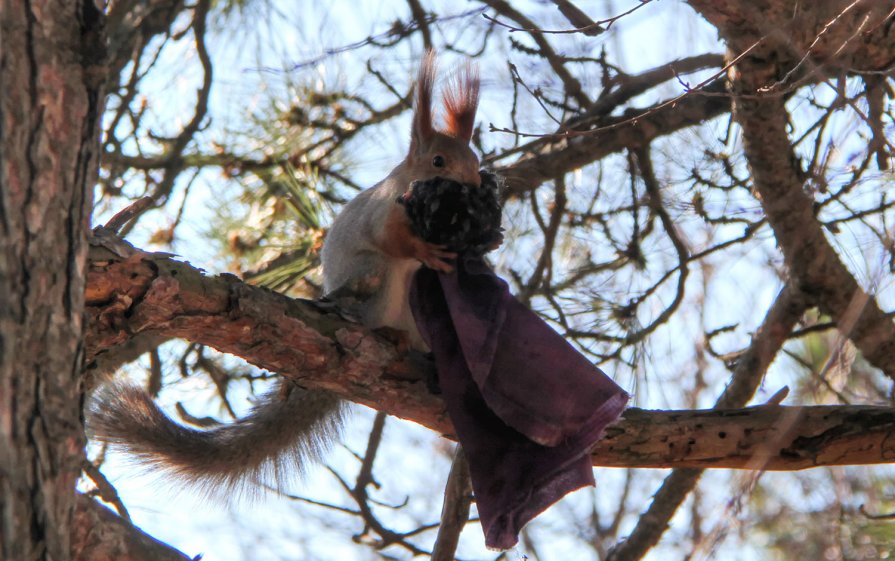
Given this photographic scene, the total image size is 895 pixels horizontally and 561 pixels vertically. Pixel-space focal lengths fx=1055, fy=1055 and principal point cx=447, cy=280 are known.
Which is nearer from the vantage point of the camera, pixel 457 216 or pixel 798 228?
pixel 457 216

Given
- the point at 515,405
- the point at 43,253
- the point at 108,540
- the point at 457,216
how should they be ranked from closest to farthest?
the point at 43,253 < the point at 108,540 < the point at 515,405 < the point at 457,216

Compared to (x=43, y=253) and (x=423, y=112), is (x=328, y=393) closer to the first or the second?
(x=423, y=112)

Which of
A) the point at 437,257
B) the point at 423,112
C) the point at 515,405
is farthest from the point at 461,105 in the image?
the point at 515,405

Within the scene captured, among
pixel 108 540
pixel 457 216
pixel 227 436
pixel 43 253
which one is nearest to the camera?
pixel 43 253

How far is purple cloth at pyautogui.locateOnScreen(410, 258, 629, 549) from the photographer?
5.57 ft

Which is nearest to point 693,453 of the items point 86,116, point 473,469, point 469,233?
point 473,469

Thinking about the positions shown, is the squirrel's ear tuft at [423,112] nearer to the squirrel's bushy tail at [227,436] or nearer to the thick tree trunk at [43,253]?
the squirrel's bushy tail at [227,436]

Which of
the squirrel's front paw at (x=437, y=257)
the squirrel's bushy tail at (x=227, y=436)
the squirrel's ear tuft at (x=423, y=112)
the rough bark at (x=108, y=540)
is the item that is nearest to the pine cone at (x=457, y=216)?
the squirrel's front paw at (x=437, y=257)

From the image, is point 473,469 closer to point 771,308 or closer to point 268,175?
point 771,308

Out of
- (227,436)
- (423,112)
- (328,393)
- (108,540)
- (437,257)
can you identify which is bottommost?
(108,540)

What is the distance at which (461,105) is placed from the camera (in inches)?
91.6

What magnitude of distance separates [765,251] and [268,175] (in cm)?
133

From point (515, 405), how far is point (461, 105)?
852 mm

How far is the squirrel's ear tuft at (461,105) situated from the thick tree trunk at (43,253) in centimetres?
138
